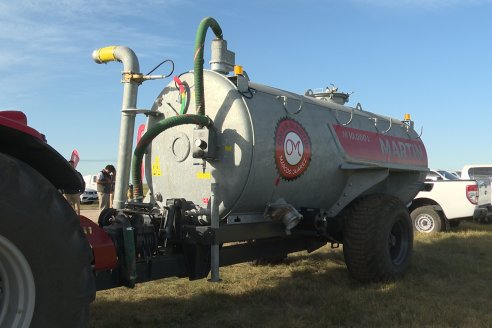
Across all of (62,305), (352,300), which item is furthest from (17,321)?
(352,300)

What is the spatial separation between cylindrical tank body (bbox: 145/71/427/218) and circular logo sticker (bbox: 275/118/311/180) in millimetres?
10

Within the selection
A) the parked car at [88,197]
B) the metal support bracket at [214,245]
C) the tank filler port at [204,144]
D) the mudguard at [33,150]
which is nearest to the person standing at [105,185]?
the tank filler port at [204,144]

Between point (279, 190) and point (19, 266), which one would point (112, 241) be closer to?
point (19, 266)

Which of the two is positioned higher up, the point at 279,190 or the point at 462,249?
the point at 279,190

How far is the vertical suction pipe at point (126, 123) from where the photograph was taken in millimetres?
4707

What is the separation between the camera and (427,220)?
1162cm

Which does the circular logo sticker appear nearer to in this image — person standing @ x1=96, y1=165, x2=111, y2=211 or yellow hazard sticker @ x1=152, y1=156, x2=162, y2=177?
yellow hazard sticker @ x1=152, y1=156, x2=162, y2=177

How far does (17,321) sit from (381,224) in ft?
14.5

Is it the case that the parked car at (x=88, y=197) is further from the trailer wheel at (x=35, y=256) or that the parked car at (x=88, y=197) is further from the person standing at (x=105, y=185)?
the trailer wheel at (x=35, y=256)

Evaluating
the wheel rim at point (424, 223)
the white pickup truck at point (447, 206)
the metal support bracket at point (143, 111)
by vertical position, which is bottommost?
the wheel rim at point (424, 223)

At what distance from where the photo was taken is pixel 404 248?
6441 millimetres

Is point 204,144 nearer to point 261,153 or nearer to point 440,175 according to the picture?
point 261,153

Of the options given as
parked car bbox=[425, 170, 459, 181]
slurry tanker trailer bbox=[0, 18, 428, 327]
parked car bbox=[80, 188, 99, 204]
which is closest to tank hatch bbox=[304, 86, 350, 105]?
slurry tanker trailer bbox=[0, 18, 428, 327]

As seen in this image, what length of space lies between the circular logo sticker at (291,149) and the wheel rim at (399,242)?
1.88 meters
